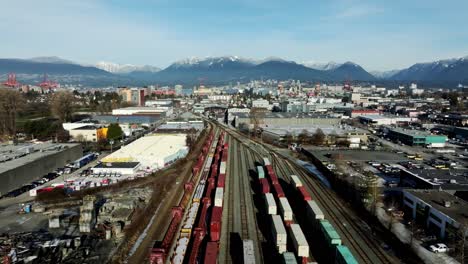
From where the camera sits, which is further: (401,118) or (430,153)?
(401,118)

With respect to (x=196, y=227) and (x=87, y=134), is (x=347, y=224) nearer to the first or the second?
(x=196, y=227)

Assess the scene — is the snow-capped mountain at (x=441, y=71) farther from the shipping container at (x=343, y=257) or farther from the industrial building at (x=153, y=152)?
the shipping container at (x=343, y=257)

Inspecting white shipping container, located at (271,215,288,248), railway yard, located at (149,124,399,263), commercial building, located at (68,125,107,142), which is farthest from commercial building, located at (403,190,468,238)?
commercial building, located at (68,125,107,142)

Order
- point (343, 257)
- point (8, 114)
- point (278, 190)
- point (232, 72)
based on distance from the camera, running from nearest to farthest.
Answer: point (343, 257)
point (278, 190)
point (8, 114)
point (232, 72)

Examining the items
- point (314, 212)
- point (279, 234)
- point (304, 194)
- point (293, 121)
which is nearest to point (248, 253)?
point (279, 234)

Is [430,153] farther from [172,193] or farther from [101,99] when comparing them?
[101,99]


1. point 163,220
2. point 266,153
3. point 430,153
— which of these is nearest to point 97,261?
point 163,220

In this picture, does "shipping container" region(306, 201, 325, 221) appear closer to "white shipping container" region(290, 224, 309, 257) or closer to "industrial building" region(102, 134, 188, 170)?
"white shipping container" region(290, 224, 309, 257)
